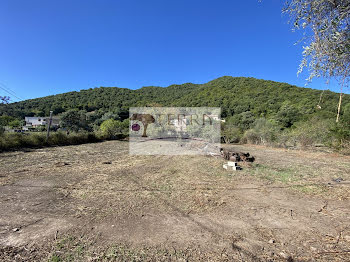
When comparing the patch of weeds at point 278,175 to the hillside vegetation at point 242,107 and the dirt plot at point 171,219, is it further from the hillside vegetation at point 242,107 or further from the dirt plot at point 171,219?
the hillside vegetation at point 242,107

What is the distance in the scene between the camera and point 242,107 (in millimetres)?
24812

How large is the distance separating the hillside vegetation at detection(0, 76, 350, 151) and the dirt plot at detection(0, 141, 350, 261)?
5.68 ft

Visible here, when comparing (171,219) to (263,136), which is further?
(263,136)

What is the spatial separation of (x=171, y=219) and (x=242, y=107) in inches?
1000

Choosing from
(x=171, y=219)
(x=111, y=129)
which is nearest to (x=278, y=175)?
(x=171, y=219)

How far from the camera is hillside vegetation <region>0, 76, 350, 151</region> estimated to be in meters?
8.88

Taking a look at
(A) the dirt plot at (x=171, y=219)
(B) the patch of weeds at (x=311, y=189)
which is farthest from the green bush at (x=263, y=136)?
(B) the patch of weeds at (x=311, y=189)

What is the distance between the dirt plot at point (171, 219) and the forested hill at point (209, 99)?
18.9 meters

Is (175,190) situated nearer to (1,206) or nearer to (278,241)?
(278,241)

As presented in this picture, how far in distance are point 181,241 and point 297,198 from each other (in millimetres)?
2373

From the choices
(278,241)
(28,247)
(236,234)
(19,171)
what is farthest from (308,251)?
(19,171)

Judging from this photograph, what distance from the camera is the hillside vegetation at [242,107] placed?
8.88 meters

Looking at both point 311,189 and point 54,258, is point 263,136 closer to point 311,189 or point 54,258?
point 311,189

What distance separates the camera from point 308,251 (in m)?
1.54
